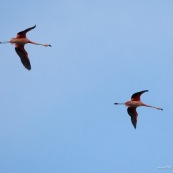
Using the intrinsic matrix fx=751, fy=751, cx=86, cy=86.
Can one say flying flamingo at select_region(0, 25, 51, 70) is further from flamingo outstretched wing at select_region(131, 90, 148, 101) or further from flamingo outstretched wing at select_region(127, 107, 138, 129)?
flamingo outstretched wing at select_region(127, 107, 138, 129)

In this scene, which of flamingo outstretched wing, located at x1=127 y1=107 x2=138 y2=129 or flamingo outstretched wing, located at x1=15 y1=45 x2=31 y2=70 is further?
flamingo outstretched wing, located at x1=127 y1=107 x2=138 y2=129

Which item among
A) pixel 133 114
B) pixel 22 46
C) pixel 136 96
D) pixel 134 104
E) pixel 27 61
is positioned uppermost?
pixel 22 46

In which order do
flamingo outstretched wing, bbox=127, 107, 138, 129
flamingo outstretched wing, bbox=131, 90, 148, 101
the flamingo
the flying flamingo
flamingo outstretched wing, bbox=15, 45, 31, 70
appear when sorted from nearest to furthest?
the flying flamingo < flamingo outstretched wing, bbox=15, 45, 31, 70 < flamingo outstretched wing, bbox=131, 90, 148, 101 < the flamingo < flamingo outstretched wing, bbox=127, 107, 138, 129

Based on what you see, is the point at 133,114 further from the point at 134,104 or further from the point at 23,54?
the point at 23,54

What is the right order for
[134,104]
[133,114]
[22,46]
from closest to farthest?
[22,46], [134,104], [133,114]

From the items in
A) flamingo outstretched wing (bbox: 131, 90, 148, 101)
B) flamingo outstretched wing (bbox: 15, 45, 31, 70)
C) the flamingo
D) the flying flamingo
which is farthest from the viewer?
the flamingo

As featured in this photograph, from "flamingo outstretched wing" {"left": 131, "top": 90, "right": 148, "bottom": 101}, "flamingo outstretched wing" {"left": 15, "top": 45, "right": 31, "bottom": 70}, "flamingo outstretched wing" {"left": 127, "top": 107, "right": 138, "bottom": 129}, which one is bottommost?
"flamingo outstretched wing" {"left": 127, "top": 107, "right": 138, "bottom": 129}

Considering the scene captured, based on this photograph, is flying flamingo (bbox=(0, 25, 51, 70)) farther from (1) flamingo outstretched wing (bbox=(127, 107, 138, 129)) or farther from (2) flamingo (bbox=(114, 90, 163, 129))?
(1) flamingo outstretched wing (bbox=(127, 107, 138, 129))

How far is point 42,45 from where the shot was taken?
1471 inches

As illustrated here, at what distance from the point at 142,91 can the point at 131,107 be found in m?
1.17

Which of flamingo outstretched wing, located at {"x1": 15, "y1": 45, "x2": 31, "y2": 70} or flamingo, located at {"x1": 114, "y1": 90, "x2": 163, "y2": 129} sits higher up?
flamingo outstretched wing, located at {"x1": 15, "y1": 45, "x2": 31, "y2": 70}

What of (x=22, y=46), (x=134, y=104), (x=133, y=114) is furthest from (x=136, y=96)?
(x=22, y=46)

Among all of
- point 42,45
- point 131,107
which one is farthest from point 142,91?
point 42,45

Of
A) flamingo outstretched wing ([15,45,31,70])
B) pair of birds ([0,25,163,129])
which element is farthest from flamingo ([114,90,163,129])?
flamingo outstretched wing ([15,45,31,70])
